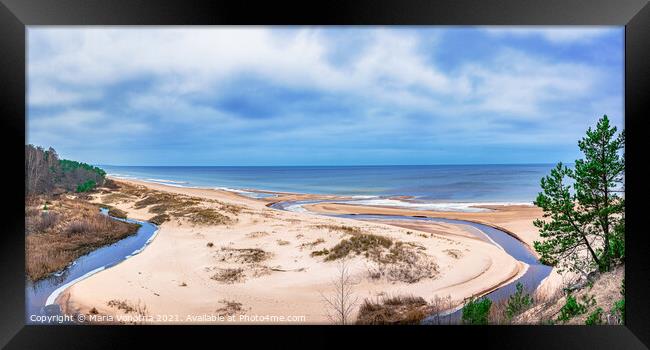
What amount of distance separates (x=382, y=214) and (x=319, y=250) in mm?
1272

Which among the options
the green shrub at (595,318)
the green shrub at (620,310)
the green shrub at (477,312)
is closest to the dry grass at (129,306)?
the green shrub at (477,312)

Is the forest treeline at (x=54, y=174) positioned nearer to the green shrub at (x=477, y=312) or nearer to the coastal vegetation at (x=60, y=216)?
the coastal vegetation at (x=60, y=216)

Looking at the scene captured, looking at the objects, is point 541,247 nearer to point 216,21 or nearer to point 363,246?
point 363,246

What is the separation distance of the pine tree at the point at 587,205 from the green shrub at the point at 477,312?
769 millimetres

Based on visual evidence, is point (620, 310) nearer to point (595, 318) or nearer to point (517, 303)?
point (595, 318)

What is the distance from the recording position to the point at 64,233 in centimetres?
373

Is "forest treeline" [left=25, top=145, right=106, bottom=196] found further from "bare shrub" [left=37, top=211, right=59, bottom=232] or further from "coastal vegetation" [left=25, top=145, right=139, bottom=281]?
"bare shrub" [left=37, top=211, right=59, bottom=232]

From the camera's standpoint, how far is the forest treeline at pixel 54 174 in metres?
3.12

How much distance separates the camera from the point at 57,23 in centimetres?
259

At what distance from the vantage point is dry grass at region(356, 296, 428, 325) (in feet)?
10.4

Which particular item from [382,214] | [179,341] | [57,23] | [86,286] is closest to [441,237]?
[382,214]

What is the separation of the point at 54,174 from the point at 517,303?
5.44m

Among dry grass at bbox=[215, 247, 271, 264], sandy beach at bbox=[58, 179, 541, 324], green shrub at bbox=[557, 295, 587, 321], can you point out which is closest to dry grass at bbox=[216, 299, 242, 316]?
sandy beach at bbox=[58, 179, 541, 324]

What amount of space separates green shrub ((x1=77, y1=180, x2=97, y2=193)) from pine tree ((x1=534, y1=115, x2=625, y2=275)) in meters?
5.51
